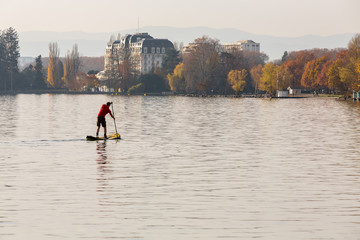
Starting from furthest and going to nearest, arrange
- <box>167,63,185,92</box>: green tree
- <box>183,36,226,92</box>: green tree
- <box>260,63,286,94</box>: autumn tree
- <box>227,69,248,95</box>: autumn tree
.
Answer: <box>167,63,185,92</box>: green tree < <box>227,69,248,95</box>: autumn tree < <box>260,63,286,94</box>: autumn tree < <box>183,36,226,92</box>: green tree

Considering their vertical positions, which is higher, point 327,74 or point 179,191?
point 327,74

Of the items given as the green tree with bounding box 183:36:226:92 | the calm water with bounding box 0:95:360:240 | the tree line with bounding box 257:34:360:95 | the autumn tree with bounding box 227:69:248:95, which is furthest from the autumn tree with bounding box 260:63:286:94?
the calm water with bounding box 0:95:360:240

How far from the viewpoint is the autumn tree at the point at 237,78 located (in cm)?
17325

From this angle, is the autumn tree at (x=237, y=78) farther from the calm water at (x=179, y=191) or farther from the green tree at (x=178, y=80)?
the calm water at (x=179, y=191)

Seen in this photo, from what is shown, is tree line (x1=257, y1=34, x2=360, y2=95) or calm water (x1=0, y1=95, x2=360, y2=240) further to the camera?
tree line (x1=257, y1=34, x2=360, y2=95)

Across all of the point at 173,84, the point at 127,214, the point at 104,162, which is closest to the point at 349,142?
the point at 104,162

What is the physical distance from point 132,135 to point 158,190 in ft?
72.3

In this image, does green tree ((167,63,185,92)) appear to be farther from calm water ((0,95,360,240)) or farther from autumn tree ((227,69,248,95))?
calm water ((0,95,360,240))

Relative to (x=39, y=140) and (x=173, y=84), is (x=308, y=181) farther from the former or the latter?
(x=173, y=84)

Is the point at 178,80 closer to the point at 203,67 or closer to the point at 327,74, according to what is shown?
the point at 203,67

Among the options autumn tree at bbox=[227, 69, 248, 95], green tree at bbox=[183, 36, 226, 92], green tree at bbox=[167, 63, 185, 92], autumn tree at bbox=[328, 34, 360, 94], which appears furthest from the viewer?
green tree at bbox=[167, 63, 185, 92]

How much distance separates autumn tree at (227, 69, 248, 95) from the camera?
173 m

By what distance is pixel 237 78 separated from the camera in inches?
6865

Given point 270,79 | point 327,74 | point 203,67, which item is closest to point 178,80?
point 203,67
